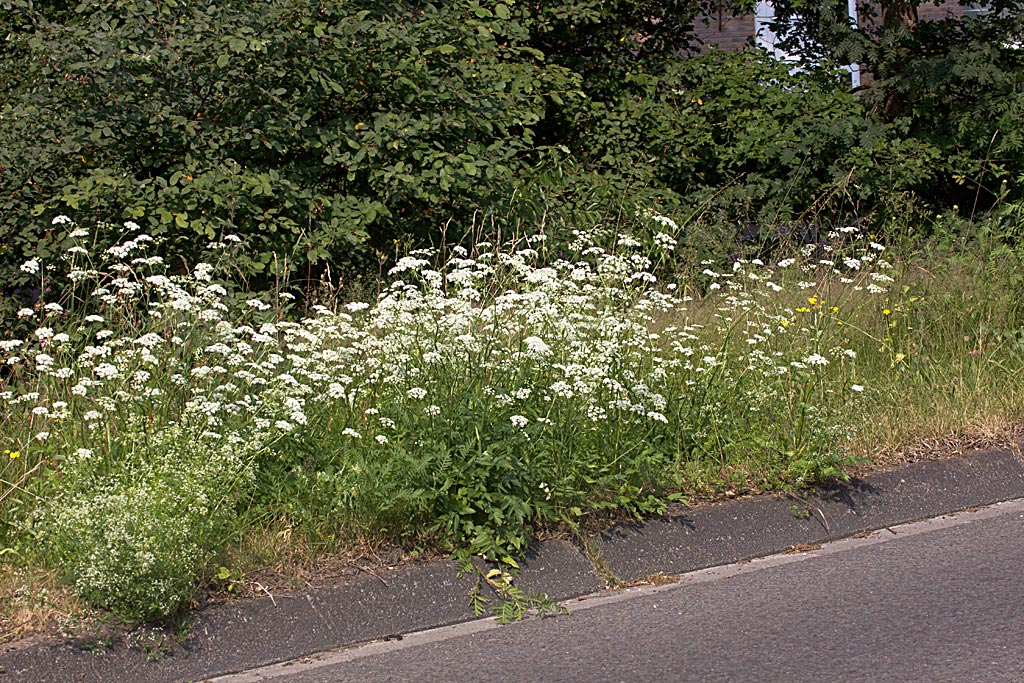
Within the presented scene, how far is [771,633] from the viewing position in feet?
12.9

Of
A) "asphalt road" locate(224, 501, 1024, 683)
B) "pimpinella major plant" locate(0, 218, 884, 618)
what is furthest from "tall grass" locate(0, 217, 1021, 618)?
"asphalt road" locate(224, 501, 1024, 683)

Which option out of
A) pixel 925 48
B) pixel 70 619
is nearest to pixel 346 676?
pixel 70 619

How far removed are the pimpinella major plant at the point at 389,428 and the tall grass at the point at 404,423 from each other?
0.01 metres

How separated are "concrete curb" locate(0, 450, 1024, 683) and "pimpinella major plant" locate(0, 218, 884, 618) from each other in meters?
0.14

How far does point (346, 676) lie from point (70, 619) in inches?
35.1

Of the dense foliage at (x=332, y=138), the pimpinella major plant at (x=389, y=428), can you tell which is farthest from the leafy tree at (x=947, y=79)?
the pimpinella major plant at (x=389, y=428)

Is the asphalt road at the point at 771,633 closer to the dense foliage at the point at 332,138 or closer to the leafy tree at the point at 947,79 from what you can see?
the dense foliage at the point at 332,138

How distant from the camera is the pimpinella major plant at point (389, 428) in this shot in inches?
159

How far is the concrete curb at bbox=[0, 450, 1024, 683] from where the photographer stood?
3578 mm

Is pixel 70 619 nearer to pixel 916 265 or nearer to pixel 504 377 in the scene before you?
pixel 504 377

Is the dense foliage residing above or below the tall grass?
above

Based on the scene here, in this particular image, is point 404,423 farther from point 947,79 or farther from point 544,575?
point 947,79

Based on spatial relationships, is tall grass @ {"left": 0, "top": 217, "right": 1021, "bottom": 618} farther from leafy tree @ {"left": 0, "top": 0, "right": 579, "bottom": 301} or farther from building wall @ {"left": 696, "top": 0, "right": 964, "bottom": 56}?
building wall @ {"left": 696, "top": 0, "right": 964, "bottom": 56}

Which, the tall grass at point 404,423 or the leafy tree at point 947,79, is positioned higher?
the leafy tree at point 947,79
